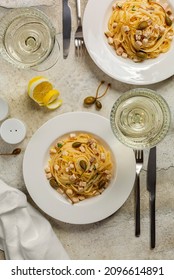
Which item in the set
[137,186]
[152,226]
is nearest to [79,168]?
[137,186]

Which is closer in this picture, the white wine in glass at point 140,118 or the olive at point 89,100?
the white wine in glass at point 140,118

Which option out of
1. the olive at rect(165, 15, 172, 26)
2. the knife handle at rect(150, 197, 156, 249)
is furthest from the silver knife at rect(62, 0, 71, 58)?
the knife handle at rect(150, 197, 156, 249)

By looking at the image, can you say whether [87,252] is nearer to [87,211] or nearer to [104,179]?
[87,211]

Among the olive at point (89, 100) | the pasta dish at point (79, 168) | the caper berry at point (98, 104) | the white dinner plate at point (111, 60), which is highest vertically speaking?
the white dinner plate at point (111, 60)

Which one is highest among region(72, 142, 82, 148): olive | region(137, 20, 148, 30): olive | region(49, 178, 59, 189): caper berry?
region(137, 20, 148, 30): olive

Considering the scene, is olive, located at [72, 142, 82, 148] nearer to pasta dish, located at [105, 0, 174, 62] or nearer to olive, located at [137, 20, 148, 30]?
pasta dish, located at [105, 0, 174, 62]

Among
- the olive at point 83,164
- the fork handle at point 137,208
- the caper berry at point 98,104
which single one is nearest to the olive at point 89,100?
the caper berry at point 98,104

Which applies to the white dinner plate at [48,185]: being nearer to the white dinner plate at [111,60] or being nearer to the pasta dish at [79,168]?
the pasta dish at [79,168]
